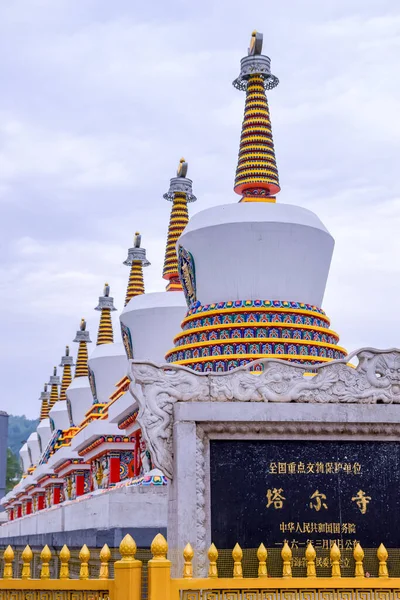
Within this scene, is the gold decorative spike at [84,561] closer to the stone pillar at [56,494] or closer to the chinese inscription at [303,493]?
the chinese inscription at [303,493]

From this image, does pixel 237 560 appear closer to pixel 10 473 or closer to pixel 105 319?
pixel 105 319

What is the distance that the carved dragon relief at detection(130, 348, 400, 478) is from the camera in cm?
919

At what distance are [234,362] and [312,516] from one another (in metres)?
5.47

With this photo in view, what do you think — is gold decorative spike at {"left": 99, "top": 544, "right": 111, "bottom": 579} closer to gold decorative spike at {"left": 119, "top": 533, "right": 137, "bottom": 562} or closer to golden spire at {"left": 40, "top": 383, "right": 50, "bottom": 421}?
gold decorative spike at {"left": 119, "top": 533, "right": 137, "bottom": 562}

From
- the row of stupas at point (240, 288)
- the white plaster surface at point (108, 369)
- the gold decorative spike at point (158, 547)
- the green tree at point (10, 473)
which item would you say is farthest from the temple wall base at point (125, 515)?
the green tree at point (10, 473)

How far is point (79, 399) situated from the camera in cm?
3419

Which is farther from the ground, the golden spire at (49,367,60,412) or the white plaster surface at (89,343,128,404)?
the golden spire at (49,367,60,412)

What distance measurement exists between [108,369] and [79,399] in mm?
6805

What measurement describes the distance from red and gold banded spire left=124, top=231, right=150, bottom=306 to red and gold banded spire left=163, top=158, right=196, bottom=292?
3905 millimetres

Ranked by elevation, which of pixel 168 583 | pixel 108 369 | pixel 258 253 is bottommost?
pixel 168 583

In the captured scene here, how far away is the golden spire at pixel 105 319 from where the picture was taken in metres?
32.6

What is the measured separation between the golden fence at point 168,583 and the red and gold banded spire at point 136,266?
1937 cm

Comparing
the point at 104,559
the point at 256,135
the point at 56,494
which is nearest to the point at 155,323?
the point at 256,135

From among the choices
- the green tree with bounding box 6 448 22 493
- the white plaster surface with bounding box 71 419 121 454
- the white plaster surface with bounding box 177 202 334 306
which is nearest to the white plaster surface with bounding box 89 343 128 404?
the white plaster surface with bounding box 71 419 121 454
